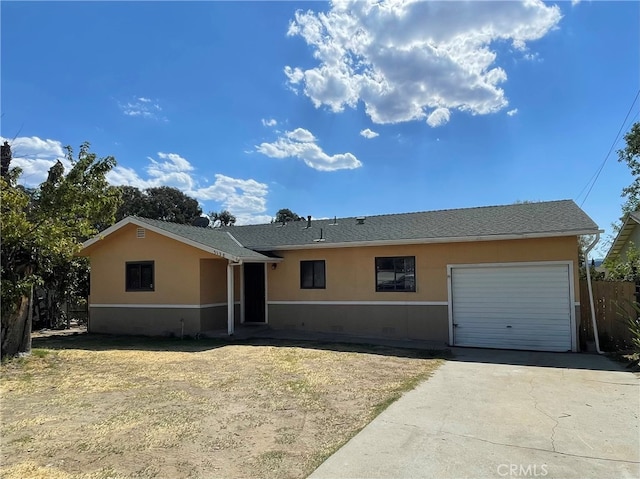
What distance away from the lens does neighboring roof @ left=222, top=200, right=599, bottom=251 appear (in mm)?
11508

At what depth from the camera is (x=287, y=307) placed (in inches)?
575

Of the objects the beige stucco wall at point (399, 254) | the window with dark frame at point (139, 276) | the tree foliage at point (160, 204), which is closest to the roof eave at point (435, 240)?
the beige stucco wall at point (399, 254)

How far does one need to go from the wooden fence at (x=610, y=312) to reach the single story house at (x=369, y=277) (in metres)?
0.93

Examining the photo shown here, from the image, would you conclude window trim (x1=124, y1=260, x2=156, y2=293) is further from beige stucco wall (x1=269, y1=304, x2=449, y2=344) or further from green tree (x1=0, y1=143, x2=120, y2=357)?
green tree (x1=0, y1=143, x2=120, y2=357)

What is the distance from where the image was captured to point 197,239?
46.2ft

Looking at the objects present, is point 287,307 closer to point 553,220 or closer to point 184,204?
point 553,220

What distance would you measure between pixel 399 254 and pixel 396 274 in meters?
0.60

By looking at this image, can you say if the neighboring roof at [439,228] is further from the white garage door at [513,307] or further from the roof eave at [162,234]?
the roof eave at [162,234]

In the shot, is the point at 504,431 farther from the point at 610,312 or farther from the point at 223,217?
the point at 223,217

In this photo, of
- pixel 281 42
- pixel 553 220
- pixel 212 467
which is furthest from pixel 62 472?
pixel 553 220

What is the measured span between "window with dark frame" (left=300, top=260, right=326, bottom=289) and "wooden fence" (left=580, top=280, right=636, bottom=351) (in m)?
7.22

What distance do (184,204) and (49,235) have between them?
3940 centimetres

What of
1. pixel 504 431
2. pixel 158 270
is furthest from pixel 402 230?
pixel 504 431

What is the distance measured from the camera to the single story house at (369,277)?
37.6 ft
